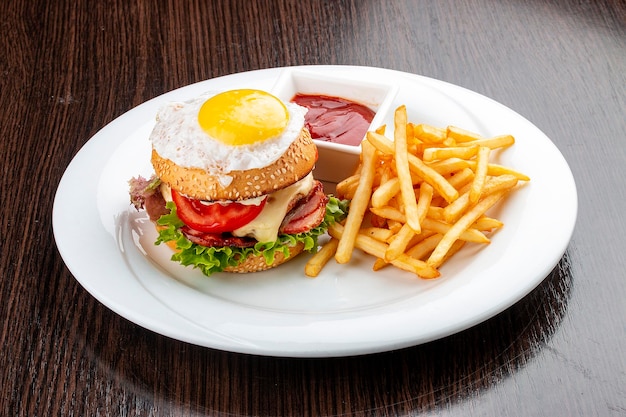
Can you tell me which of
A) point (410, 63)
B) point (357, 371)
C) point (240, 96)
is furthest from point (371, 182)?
point (410, 63)

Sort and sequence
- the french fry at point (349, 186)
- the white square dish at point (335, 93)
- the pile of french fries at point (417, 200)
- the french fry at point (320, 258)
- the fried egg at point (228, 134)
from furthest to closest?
the white square dish at point (335, 93)
the french fry at point (349, 186)
the french fry at point (320, 258)
the pile of french fries at point (417, 200)
the fried egg at point (228, 134)

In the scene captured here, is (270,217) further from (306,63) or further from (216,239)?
(306,63)

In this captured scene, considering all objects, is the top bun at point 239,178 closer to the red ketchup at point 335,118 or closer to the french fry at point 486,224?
the red ketchup at point 335,118

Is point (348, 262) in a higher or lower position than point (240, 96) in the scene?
lower

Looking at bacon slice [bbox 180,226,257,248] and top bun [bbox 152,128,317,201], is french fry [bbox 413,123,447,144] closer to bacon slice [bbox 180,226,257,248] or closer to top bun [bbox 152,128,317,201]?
top bun [bbox 152,128,317,201]

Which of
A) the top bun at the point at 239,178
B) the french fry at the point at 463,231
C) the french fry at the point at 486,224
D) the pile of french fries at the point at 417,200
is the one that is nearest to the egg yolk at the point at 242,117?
the top bun at the point at 239,178

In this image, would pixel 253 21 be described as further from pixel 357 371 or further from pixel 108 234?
pixel 357 371

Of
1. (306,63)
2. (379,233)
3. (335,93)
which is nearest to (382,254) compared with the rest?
(379,233)
